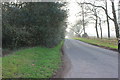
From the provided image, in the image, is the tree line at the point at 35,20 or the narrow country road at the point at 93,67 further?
the tree line at the point at 35,20

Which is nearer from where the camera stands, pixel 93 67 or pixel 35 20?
pixel 93 67

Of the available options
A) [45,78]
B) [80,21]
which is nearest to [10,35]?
[45,78]

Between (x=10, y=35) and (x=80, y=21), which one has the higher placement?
(x=80, y=21)

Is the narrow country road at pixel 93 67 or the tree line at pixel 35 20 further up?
the tree line at pixel 35 20

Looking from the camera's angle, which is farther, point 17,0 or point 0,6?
point 17,0

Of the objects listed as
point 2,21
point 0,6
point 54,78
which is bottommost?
point 54,78

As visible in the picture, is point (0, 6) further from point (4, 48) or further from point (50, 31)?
point (50, 31)

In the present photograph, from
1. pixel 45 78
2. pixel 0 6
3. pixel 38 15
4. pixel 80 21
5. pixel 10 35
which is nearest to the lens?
pixel 45 78

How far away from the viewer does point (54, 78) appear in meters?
5.81

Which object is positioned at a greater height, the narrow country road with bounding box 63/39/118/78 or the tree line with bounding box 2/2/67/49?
the tree line with bounding box 2/2/67/49

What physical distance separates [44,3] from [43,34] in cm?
354

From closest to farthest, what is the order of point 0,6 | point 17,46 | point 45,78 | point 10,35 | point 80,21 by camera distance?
point 45,78 < point 0,6 < point 10,35 < point 17,46 < point 80,21

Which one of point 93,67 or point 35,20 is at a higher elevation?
point 35,20

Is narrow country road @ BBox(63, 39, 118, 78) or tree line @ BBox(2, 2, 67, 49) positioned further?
tree line @ BBox(2, 2, 67, 49)
